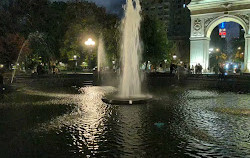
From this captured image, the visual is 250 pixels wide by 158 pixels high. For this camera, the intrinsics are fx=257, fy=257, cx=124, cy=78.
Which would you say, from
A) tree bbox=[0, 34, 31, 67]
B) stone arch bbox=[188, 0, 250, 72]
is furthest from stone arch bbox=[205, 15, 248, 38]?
tree bbox=[0, 34, 31, 67]

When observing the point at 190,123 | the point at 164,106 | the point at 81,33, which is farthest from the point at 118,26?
the point at 190,123

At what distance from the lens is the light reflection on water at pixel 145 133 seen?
5.40 meters

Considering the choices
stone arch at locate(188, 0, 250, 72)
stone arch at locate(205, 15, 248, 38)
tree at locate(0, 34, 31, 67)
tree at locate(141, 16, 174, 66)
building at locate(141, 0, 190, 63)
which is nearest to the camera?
tree at locate(0, 34, 31, 67)

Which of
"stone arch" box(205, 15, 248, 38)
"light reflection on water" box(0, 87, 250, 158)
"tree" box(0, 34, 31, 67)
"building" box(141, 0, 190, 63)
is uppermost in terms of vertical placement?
"building" box(141, 0, 190, 63)

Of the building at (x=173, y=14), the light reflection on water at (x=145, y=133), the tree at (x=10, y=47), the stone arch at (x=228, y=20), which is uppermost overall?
the building at (x=173, y=14)

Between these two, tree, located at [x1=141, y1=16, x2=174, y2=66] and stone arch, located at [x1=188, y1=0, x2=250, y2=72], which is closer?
stone arch, located at [x1=188, y1=0, x2=250, y2=72]

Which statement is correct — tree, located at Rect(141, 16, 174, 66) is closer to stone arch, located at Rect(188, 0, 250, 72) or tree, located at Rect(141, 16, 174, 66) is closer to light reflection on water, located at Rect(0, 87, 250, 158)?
stone arch, located at Rect(188, 0, 250, 72)

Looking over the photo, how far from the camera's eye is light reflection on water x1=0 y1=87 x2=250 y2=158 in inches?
213

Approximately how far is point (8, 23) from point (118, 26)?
17.3 metres

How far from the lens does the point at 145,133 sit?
6727 mm

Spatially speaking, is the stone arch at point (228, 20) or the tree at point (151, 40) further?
the tree at point (151, 40)

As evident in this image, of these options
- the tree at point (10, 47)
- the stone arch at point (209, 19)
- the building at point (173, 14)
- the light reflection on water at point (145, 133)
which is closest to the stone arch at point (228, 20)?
the stone arch at point (209, 19)

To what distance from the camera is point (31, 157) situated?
505cm

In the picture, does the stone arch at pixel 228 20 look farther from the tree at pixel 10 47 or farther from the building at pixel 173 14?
the building at pixel 173 14
